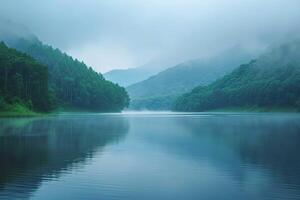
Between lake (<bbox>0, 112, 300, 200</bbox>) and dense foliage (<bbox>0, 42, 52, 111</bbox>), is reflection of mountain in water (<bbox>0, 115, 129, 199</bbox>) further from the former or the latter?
dense foliage (<bbox>0, 42, 52, 111</bbox>)

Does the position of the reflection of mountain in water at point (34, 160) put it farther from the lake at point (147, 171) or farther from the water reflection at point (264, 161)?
the water reflection at point (264, 161)

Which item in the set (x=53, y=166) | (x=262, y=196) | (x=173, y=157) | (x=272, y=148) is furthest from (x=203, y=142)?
(x=262, y=196)

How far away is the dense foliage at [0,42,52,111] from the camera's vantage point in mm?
132375

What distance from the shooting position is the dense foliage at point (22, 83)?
132375 millimetres

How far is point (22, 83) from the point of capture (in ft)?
454

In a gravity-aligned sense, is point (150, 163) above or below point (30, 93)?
below

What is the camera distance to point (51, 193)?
22250 millimetres

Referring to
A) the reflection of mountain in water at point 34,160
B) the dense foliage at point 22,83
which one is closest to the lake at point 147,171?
the reflection of mountain in water at point 34,160

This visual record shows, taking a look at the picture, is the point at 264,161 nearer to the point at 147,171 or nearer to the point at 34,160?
the point at 147,171

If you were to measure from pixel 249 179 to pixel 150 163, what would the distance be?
9190mm

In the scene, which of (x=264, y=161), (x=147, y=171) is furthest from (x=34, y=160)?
(x=264, y=161)

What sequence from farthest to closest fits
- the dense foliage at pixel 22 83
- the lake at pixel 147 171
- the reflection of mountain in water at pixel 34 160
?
the dense foliage at pixel 22 83
the reflection of mountain in water at pixel 34 160
the lake at pixel 147 171

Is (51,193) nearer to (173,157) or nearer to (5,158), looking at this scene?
(5,158)

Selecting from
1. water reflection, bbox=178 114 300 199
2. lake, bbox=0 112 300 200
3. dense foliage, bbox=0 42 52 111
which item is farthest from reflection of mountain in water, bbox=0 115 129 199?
dense foliage, bbox=0 42 52 111
